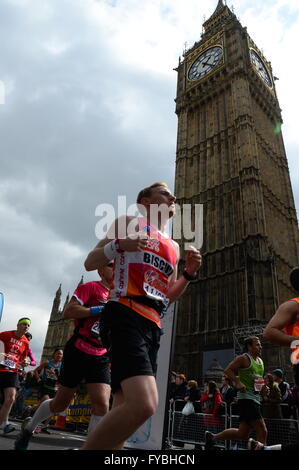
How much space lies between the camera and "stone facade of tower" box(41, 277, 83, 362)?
57.3 m

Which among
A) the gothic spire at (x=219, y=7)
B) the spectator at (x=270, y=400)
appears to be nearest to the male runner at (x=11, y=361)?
the spectator at (x=270, y=400)

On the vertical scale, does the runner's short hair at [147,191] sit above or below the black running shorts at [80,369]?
above

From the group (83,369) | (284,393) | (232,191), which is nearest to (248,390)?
(83,369)

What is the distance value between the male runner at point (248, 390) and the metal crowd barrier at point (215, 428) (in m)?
1.08

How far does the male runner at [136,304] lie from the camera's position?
1467 mm

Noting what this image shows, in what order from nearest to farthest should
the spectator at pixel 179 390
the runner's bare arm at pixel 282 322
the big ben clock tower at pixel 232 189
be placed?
the runner's bare arm at pixel 282 322 → the spectator at pixel 179 390 → the big ben clock tower at pixel 232 189

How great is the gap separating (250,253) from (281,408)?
1901 cm

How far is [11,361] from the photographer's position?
4930 millimetres

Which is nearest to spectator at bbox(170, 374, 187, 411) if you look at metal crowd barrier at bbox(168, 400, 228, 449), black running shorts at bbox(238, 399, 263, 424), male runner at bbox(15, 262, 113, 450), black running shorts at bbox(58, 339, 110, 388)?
metal crowd barrier at bbox(168, 400, 228, 449)

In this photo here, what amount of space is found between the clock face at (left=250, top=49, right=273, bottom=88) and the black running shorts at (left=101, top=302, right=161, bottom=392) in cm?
4038

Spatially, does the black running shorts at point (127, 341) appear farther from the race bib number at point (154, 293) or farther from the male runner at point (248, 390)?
the male runner at point (248, 390)

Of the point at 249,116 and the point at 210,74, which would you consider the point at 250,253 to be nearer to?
the point at 249,116

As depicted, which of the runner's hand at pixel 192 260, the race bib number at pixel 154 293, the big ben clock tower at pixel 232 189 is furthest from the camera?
the big ben clock tower at pixel 232 189

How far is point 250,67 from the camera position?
34656 mm
